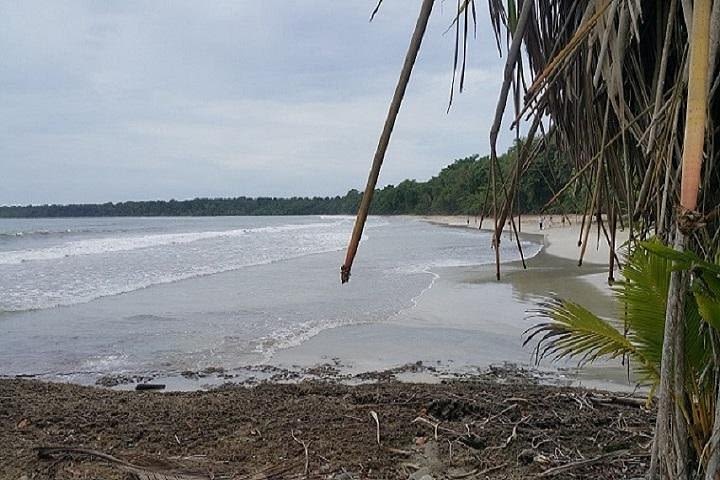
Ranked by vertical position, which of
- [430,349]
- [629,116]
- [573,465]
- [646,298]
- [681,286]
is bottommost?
[430,349]

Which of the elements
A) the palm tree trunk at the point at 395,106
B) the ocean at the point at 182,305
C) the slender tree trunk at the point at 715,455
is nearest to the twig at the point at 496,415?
the slender tree trunk at the point at 715,455

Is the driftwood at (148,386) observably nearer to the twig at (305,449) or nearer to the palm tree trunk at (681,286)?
the twig at (305,449)

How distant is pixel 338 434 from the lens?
467cm

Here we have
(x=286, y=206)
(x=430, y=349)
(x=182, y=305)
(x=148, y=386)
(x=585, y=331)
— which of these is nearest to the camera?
(x=585, y=331)

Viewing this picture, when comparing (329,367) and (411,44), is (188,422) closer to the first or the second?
(329,367)

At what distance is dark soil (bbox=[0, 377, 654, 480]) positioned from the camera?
4.00 meters

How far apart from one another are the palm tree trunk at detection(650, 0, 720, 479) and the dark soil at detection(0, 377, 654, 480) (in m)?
1.21

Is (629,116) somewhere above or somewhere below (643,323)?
above

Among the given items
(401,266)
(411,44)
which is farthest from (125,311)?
(411,44)

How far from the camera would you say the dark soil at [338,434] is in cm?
400

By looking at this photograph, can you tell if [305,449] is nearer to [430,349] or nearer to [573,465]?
[573,465]

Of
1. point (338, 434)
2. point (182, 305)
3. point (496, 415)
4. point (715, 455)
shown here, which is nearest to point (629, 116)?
point (715, 455)

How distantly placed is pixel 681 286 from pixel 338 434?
3303 millimetres

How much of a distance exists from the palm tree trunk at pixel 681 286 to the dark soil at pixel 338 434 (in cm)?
121
